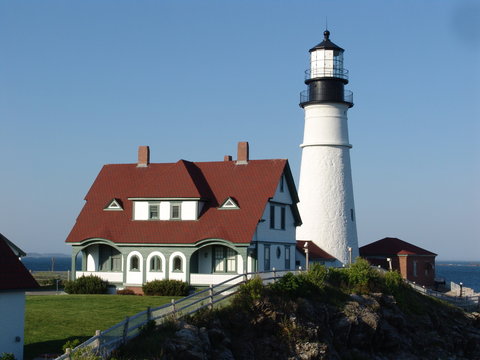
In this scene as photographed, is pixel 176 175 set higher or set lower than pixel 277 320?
higher

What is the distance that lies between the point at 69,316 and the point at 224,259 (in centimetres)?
1184

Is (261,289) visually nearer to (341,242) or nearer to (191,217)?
(191,217)

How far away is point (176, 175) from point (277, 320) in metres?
15.0

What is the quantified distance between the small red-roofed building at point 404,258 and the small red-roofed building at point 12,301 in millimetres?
34606

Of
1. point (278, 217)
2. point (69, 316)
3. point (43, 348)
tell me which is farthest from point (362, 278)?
point (43, 348)

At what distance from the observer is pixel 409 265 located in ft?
166

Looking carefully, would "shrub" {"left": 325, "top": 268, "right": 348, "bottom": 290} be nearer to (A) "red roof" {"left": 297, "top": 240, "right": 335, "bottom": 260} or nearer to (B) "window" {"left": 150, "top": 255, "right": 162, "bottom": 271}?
(A) "red roof" {"left": 297, "top": 240, "right": 335, "bottom": 260}

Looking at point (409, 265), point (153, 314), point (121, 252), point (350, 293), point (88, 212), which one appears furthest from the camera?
point (409, 265)

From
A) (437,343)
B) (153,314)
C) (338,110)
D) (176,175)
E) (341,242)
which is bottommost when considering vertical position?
(437,343)

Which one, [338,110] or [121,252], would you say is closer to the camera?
[121,252]

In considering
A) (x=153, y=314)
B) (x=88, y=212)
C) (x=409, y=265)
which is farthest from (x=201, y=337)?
(x=409, y=265)

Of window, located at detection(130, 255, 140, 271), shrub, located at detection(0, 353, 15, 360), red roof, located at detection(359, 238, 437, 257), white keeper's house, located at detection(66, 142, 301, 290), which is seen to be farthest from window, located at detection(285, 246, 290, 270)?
shrub, located at detection(0, 353, 15, 360)

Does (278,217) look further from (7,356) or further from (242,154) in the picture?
(7,356)

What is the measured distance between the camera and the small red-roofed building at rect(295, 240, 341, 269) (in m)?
42.8
